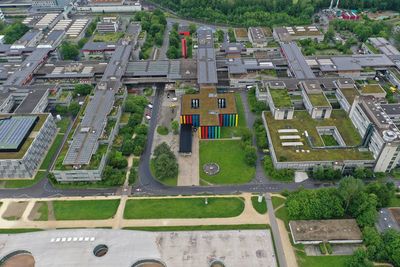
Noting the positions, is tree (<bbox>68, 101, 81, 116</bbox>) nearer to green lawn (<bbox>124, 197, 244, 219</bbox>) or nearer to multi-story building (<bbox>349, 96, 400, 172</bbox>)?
green lawn (<bbox>124, 197, 244, 219</bbox>)

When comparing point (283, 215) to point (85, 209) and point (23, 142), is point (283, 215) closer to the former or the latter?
point (85, 209)

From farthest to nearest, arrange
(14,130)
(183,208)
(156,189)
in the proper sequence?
(14,130) → (156,189) → (183,208)

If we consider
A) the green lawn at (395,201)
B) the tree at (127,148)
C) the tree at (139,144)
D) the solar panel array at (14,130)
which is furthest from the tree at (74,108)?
the green lawn at (395,201)

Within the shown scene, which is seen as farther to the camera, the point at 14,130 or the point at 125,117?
the point at 125,117

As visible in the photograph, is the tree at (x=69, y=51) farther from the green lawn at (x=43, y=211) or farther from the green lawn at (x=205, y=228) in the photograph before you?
the green lawn at (x=205, y=228)

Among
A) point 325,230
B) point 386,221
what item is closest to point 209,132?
point 325,230

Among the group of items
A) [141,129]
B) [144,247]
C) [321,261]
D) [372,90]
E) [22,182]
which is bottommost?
[321,261]
